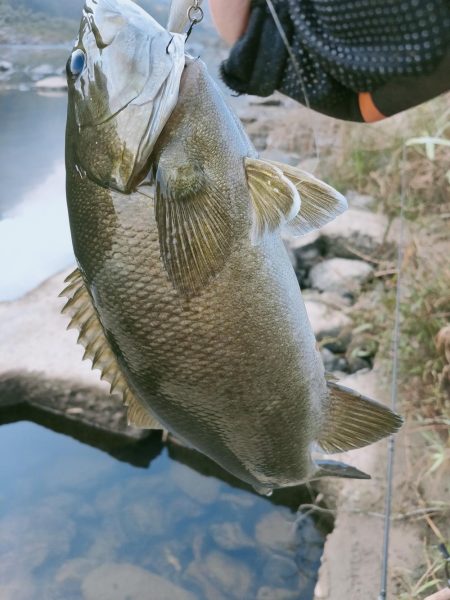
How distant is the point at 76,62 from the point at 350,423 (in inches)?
28.5

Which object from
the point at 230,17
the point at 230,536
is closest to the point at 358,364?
the point at 230,536

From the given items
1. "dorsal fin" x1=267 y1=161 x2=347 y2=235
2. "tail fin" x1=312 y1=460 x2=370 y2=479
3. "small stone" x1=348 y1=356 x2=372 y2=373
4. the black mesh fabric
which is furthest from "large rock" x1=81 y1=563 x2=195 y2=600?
"dorsal fin" x1=267 y1=161 x2=347 y2=235

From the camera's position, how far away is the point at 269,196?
35.4 inches

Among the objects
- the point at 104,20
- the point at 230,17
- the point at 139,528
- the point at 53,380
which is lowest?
the point at 139,528

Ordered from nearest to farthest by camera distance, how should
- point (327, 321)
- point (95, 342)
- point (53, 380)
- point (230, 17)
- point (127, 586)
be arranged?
point (95, 342), point (230, 17), point (127, 586), point (53, 380), point (327, 321)

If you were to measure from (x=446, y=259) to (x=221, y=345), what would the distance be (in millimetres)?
2347

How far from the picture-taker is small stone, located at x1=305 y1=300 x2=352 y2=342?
357 centimetres

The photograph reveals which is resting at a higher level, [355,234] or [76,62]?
[76,62]

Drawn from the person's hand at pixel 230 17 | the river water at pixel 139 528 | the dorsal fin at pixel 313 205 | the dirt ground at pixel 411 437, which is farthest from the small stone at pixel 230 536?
the dorsal fin at pixel 313 205

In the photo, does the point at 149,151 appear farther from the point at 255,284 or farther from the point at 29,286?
the point at 29,286

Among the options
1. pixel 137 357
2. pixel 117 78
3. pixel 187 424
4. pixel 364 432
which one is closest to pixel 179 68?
pixel 117 78

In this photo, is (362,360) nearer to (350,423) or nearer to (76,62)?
(350,423)

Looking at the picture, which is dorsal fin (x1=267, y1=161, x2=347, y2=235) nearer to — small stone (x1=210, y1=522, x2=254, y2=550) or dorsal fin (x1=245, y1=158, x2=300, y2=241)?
dorsal fin (x1=245, y1=158, x2=300, y2=241)

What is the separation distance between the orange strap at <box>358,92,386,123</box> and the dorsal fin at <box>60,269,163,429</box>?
0.72m
